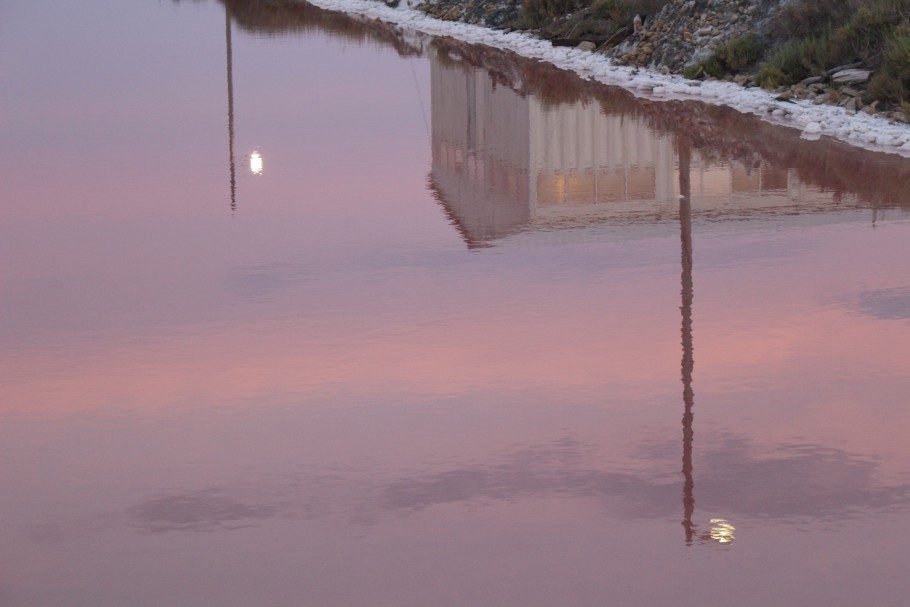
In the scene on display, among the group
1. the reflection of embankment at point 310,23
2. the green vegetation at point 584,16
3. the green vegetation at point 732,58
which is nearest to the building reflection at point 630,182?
the green vegetation at point 732,58

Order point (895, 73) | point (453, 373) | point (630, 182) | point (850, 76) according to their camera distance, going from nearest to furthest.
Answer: point (453, 373) → point (630, 182) → point (895, 73) → point (850, 76)

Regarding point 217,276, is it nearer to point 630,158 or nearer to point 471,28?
point 630,158

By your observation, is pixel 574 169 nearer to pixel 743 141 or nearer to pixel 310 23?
pixel 743 141

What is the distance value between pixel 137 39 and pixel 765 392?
29.6m

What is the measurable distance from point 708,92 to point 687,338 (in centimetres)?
1378

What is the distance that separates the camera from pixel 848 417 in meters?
8.80

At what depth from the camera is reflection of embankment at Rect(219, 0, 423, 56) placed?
3528 centimetres

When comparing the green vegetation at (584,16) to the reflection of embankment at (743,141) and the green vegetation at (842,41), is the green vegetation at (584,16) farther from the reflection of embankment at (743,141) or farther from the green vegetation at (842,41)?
the green vegetation at (842,41)

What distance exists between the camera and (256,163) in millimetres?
18656

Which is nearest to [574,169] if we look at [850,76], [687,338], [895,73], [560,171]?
[560,171]

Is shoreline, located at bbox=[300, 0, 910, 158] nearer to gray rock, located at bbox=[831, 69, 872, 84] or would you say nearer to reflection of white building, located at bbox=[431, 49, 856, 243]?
gray rock, located at bbox=[831, 69, 872, 84]

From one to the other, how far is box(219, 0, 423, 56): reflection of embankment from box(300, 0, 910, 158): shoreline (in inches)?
53.0

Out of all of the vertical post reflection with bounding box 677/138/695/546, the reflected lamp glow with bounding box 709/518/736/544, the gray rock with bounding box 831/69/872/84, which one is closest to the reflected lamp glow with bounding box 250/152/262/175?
the vertical post reflection with bounding box 677/138/695/546

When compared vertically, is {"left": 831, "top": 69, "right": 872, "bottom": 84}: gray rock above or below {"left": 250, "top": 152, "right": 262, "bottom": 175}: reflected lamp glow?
above
